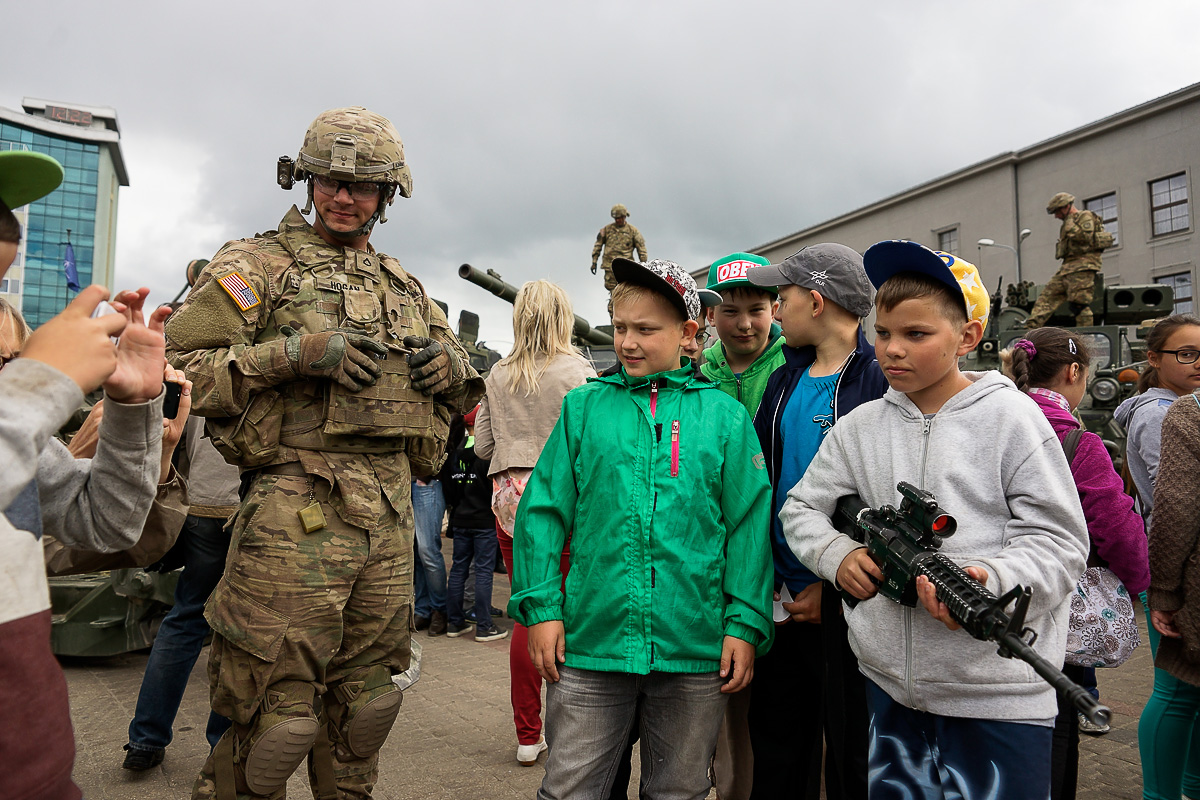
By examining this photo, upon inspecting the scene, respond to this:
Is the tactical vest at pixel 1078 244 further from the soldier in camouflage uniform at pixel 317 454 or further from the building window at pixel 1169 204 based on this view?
the building window at pixel 1169 204

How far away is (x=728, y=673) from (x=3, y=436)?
1.82 metres

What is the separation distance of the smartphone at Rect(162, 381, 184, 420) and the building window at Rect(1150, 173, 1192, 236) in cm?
2939

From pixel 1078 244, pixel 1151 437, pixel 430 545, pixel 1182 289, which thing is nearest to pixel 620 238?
pixel 1078 244

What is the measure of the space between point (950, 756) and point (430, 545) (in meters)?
5.04

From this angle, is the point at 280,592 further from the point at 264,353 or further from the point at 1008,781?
the point at 1008,781

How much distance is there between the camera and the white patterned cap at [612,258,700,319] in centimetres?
248

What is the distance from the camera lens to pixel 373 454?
9.35 ft

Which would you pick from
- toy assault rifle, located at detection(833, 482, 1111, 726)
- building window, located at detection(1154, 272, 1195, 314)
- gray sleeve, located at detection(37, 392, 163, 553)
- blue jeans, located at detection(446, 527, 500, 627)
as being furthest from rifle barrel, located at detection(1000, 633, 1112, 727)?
building window, located at detection(1154, 272, 1195, 314)

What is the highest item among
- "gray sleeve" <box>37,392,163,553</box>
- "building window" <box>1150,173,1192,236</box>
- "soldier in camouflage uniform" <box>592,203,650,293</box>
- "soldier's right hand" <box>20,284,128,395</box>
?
"building window" <box>1150,173,1192,236</box>

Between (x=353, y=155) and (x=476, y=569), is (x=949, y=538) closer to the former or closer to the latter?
(x=353, y=155)

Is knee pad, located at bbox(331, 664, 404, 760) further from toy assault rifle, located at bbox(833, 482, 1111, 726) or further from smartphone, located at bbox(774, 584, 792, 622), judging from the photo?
toy assault rifle, located at bbox(833, 482, 1111, 726)

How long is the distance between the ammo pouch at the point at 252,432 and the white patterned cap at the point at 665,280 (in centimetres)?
128

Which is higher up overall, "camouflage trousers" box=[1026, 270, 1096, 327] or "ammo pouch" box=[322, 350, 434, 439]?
"camouflage trousers" box=[1026, 270, 1096, 327]

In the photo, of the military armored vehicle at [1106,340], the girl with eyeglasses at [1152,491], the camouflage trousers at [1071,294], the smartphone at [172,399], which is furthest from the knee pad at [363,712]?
the camouflage trousers at [1071,294]
